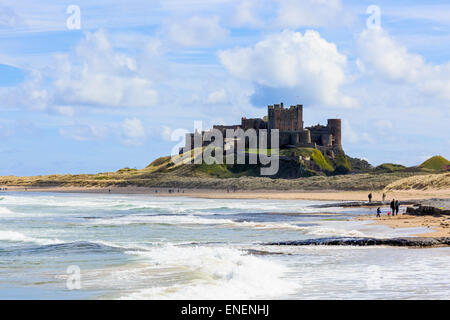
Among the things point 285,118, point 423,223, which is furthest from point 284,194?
point 285,118

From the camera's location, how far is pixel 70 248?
773 inches

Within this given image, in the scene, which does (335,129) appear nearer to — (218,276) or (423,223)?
(423,223)

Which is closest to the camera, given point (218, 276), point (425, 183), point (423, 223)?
point (218, 276)

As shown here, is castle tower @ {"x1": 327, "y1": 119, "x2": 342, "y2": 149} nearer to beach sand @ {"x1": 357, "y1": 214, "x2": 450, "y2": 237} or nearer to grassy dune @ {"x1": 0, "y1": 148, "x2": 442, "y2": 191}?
grassy dune @ {"x1": 0, "y1": 148, "x2": 442, "y2": 191}

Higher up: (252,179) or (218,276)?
(252,179)

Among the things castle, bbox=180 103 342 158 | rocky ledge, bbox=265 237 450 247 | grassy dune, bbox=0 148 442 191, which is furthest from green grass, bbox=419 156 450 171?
rocky ledge, bbox=265 237 450 247

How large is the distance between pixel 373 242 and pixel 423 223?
7.27 meters

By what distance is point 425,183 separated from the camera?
6050 centimetres

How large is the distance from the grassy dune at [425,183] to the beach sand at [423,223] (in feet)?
96.7

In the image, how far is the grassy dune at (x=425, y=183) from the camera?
191ft

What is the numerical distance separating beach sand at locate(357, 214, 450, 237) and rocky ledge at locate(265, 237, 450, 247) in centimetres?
189

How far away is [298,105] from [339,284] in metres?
125

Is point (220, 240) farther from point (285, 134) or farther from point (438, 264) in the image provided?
point (285, 134)
